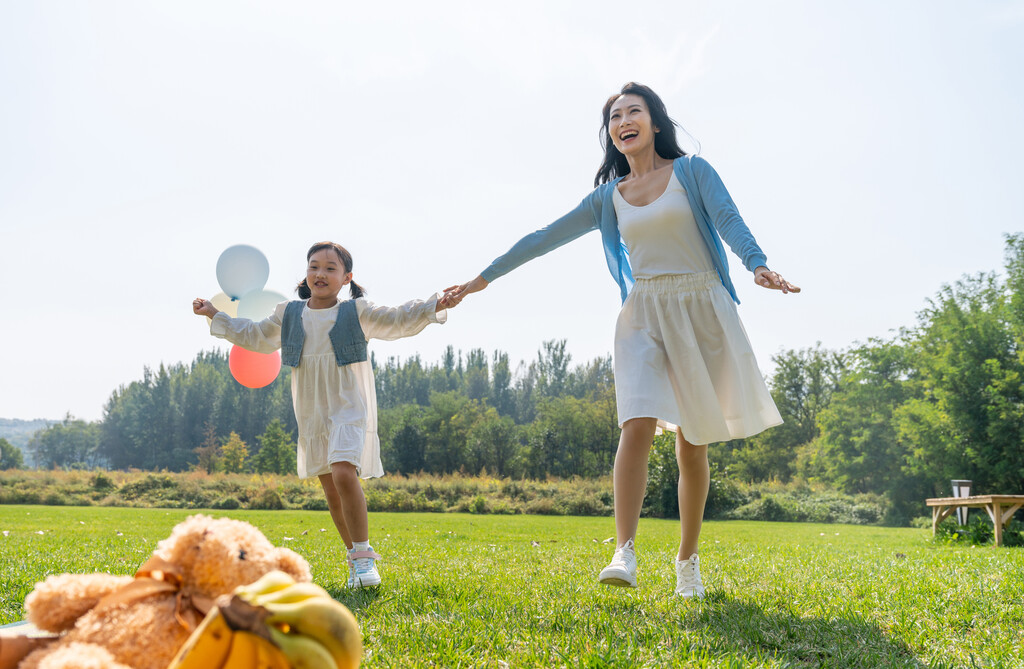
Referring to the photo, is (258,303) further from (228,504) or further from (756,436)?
(756,436)

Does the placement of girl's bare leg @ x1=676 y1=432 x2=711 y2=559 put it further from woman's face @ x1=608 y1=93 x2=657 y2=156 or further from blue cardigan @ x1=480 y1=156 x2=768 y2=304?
woman's face @ x1=608 y1=93 x2=657 y2=156

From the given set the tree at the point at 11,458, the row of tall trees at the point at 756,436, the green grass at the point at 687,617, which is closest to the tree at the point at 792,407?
the row of tall trees at the point at 756,436

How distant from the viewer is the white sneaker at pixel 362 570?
12.4ft

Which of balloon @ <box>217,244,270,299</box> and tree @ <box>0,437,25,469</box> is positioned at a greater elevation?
balloon @ <box>217,244,270,299</box>


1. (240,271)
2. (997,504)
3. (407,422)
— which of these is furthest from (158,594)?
(407,422)

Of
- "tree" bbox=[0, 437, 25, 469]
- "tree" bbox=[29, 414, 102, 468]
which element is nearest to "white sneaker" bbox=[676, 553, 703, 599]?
"tree" bbox=[0, 437, 25, 469]

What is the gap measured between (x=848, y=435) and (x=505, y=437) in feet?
72.6

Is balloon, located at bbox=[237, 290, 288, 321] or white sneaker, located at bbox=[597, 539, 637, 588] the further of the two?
balloon, located at bbox=[237, 290, 288, 321]

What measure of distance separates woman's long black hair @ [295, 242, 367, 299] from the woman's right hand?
30.2 inches

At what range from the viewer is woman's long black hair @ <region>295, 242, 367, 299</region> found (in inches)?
174

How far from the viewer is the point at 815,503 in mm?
30000

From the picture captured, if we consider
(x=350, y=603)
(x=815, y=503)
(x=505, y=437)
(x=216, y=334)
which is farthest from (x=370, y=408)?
(x=505, y=437)

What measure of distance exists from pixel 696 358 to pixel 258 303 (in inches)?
141

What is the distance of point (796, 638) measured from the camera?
2516 mm
